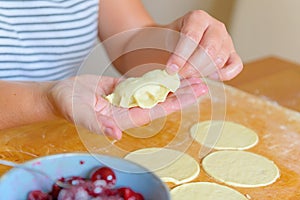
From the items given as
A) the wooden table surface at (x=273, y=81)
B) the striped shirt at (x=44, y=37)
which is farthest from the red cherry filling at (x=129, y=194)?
the wooden table surface at (x=273, y=81)

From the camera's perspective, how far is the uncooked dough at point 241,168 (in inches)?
32.9

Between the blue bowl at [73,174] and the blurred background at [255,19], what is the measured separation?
1.36 m

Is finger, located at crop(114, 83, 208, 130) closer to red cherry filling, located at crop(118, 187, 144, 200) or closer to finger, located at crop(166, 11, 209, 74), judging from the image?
finger, located at crop(166, 11, 209, 74)

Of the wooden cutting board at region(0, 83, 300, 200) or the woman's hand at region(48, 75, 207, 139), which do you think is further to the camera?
the wooden cutting board at region(0, 83, 300, 200)

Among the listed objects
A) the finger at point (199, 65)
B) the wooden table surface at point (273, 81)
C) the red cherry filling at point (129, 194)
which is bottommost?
the wooden table surface at point (273, 81)

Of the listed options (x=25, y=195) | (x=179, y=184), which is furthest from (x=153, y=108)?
(x=25, y=195)

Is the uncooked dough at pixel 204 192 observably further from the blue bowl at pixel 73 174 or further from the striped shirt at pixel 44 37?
the striped shirt at pixel 44 37

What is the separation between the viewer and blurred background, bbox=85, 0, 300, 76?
2.01 metres

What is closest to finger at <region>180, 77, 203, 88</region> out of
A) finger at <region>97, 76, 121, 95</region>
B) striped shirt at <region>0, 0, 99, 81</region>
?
finger at <region>97, 76, 121, 95</region>

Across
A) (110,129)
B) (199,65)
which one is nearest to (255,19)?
(199,65)

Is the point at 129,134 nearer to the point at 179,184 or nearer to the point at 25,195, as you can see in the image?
the point at 179,184

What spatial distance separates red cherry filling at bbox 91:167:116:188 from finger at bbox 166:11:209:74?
0.73 feet

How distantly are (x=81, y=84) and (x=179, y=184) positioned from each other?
9.1 inches

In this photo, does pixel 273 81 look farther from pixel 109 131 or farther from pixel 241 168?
pixel 109 131
